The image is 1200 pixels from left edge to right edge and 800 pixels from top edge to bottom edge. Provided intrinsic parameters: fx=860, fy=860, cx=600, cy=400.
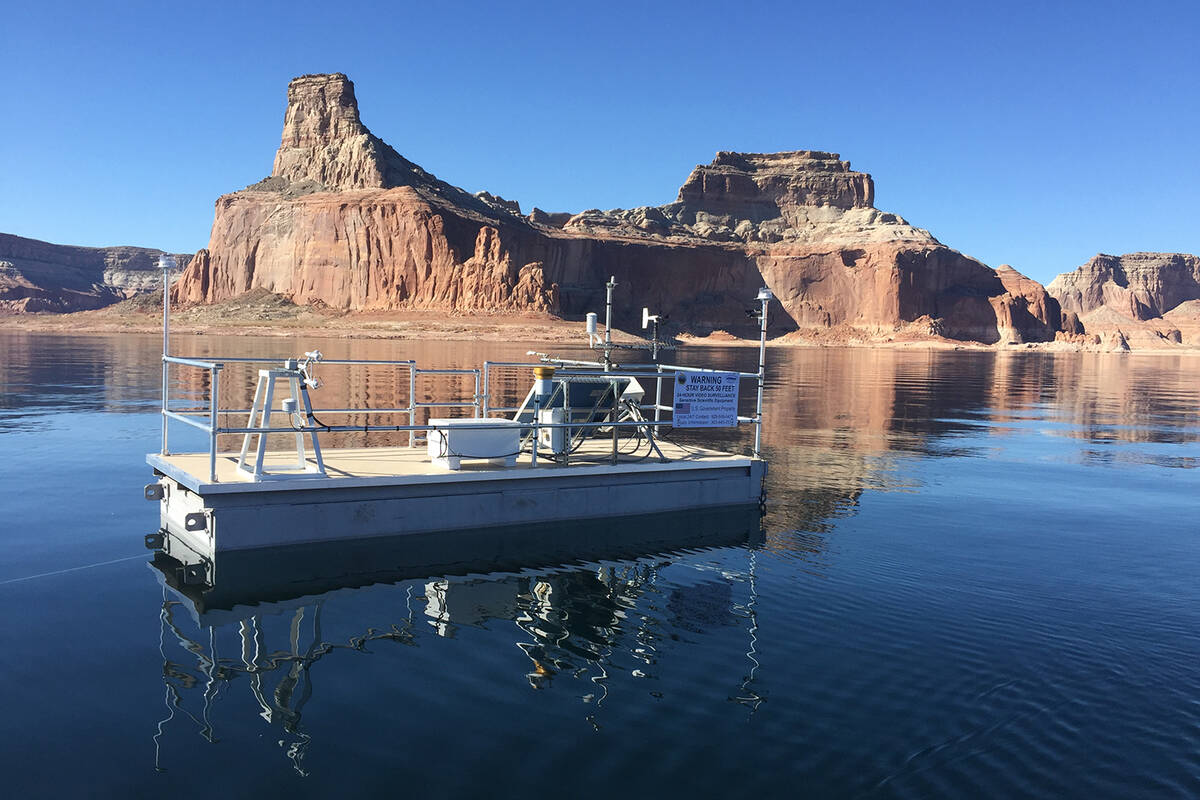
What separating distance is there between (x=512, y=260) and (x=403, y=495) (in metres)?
121

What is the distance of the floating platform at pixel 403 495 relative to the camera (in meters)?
10.9

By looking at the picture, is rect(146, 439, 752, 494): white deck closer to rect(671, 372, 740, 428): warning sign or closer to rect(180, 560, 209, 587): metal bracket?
rect(671, 372, 740, 428): warning sign

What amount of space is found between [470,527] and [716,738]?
6.15 meters

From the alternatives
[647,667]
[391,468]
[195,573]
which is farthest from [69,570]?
[647,667]

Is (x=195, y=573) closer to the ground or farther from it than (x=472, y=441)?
closer to the ground

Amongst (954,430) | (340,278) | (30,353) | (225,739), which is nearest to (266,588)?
(225,739)

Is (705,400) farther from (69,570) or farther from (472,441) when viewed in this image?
(69,570)

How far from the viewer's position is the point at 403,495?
466 inches

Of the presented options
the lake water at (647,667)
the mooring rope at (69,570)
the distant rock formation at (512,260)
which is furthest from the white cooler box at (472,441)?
the distant rock formation at (512,260)

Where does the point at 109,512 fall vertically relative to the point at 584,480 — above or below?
below

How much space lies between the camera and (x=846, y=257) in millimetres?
173750

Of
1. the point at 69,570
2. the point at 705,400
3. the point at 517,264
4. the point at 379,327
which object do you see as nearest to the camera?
the point at 69,570

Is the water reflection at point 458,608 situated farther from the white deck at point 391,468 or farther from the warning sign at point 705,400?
the warning sign at point 705,400

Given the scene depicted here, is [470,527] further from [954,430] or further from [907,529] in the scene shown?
[954,430]
